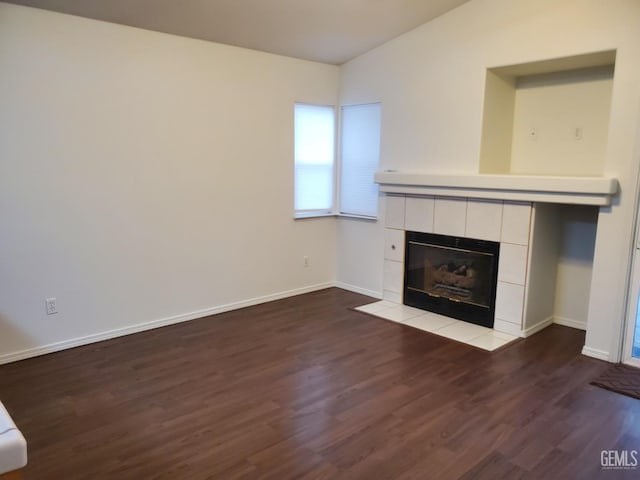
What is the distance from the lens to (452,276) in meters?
4.43

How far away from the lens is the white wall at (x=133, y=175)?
3299mm

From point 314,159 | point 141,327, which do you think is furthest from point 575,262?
point 141,327

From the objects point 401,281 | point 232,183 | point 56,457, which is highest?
point 232,183

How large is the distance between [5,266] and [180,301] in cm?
139

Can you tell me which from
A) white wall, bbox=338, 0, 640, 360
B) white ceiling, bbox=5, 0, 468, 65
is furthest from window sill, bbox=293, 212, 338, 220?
white ceiling, bbox=5, 0, 468, 65

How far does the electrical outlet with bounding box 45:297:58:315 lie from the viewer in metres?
3.48

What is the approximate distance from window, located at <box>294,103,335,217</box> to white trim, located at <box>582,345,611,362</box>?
9.42 ft

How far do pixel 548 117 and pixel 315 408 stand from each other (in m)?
3.21

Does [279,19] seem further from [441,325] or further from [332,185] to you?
[441,325]

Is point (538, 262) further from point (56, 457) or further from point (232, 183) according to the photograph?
point (56, 457)

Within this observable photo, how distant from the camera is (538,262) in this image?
392cm

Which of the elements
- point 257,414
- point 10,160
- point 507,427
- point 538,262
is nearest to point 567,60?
point 538,262

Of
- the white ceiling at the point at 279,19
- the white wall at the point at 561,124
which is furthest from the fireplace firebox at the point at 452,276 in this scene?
the white ceiling at the point at 279,19

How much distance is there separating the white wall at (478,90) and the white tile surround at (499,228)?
0.34 metres
